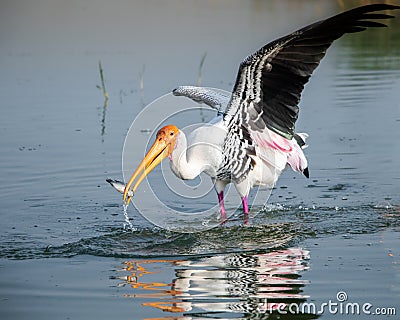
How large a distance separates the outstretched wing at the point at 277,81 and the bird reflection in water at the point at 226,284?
1384 mm

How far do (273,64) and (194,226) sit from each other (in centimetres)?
189

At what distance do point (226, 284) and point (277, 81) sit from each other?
2136mm

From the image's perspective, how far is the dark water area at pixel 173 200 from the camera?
21.8 ft

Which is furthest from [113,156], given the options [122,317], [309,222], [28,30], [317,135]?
[28,30]

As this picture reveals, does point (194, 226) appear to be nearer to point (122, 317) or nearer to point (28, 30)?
point (122, 317)

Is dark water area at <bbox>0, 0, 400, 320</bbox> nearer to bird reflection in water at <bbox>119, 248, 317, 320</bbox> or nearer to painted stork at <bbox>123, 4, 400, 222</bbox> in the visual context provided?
bird reflection in water at <bbox>119, 248, 317, 320</bbox>

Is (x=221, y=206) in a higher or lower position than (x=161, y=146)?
lower

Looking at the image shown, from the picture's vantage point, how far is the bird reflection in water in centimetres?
632

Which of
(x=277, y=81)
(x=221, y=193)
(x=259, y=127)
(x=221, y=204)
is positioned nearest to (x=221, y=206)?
(x=221, y=204)

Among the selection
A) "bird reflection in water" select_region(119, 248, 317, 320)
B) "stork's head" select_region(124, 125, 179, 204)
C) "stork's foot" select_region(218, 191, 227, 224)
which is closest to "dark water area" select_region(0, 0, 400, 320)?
"bird reflection in water" select_region(119, 248, 317, 320)

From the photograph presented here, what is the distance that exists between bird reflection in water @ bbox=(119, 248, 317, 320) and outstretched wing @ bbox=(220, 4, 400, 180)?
138cm

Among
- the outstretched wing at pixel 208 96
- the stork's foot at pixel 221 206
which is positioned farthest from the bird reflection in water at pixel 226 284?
the outstretched wing at pixel 208 96

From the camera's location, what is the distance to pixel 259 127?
338 inches

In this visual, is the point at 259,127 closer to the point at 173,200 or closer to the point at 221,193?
the point at 221,193
